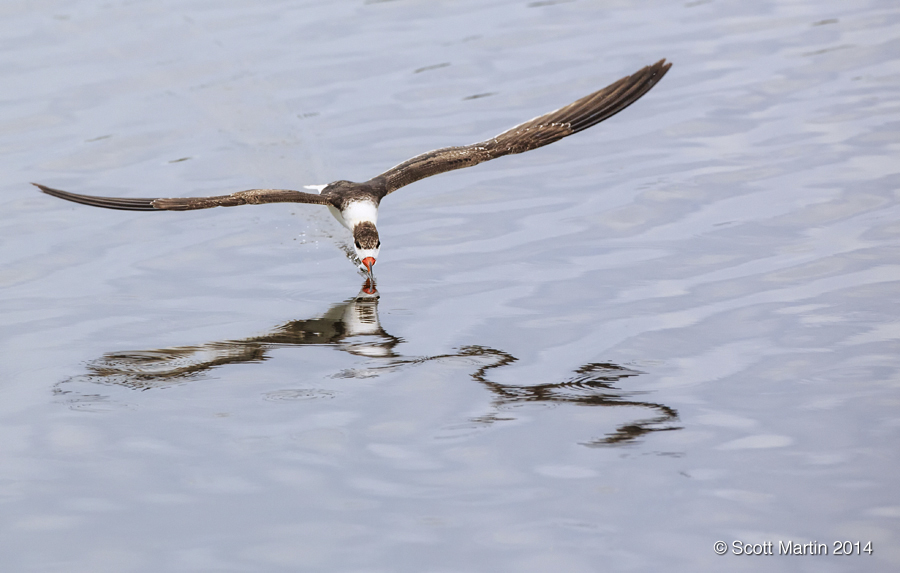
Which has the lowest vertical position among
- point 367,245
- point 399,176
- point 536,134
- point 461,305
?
point 461,305

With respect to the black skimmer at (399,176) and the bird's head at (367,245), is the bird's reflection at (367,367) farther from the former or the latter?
the black skimmer at (399,176)

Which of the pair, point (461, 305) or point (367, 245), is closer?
point (461, 305)

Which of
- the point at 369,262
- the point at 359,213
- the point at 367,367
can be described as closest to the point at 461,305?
the point at 369,262

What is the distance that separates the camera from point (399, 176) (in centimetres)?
1198

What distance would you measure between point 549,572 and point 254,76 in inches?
490

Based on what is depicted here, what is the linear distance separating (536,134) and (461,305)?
311cm

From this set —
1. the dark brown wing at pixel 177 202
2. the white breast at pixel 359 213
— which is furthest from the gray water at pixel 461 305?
the dark brown wing at pixel 177 202

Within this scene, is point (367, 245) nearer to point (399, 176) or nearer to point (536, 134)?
point (399, 176)

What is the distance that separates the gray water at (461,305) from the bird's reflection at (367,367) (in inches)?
1.4

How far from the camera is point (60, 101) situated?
1619 cm

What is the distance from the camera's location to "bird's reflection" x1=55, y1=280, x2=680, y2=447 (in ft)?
26.6

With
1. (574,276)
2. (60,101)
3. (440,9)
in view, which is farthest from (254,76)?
(574,276)

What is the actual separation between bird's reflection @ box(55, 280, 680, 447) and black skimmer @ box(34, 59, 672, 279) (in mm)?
1071

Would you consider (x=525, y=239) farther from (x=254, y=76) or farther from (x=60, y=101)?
(x=60, y=101)
